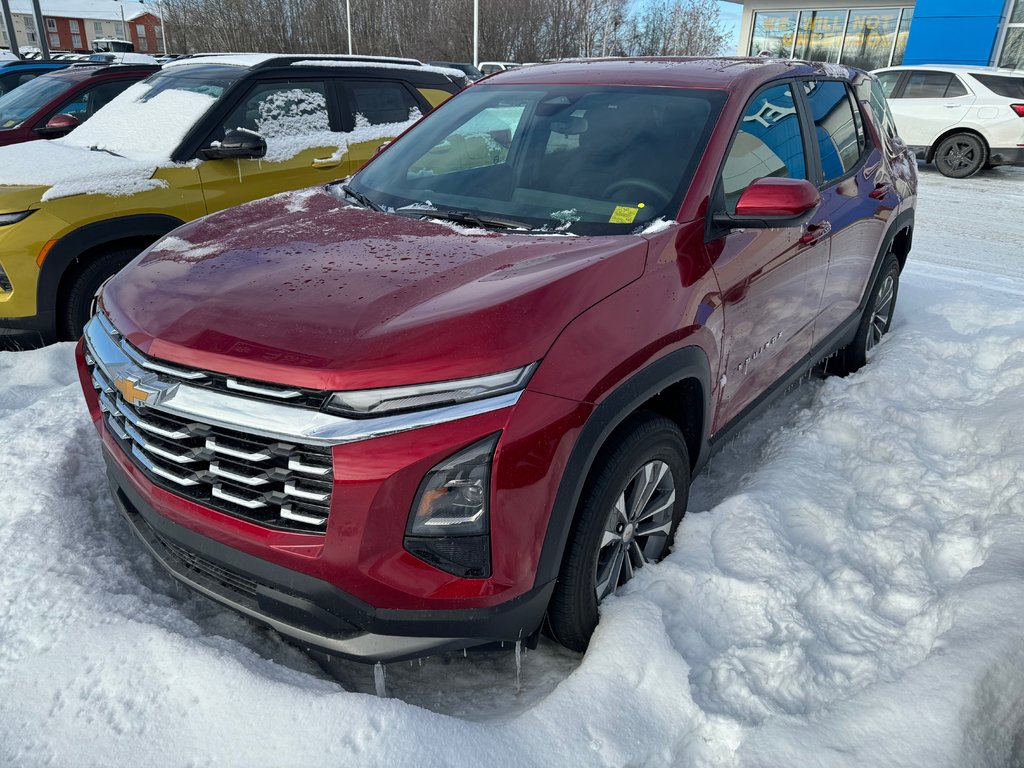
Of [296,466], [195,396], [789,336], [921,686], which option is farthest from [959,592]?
[195,396]

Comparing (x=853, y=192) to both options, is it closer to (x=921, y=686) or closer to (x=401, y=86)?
(x=921, y=686)

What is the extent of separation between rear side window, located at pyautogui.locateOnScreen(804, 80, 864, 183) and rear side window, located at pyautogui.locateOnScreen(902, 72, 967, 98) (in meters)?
10.1

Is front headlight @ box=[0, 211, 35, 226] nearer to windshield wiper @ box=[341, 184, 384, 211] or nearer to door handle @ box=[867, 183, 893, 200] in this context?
windshield wiper @ box=[341, 184, 384, 211]

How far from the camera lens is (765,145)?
3.14m

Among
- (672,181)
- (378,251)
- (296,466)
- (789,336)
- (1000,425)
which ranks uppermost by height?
(672,181)

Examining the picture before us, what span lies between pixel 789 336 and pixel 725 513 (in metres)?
0.96

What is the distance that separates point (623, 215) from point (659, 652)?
1406mm

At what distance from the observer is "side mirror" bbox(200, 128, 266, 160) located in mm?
4766

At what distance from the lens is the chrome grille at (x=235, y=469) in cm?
182

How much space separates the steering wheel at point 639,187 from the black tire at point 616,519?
795mm

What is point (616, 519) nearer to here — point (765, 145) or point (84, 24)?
point (765, 145)

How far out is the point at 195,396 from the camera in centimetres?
192

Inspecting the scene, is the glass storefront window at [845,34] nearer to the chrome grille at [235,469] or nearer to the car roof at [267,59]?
the car roof at [267,59]

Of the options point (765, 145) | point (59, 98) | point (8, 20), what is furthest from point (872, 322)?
point (8, 20)
